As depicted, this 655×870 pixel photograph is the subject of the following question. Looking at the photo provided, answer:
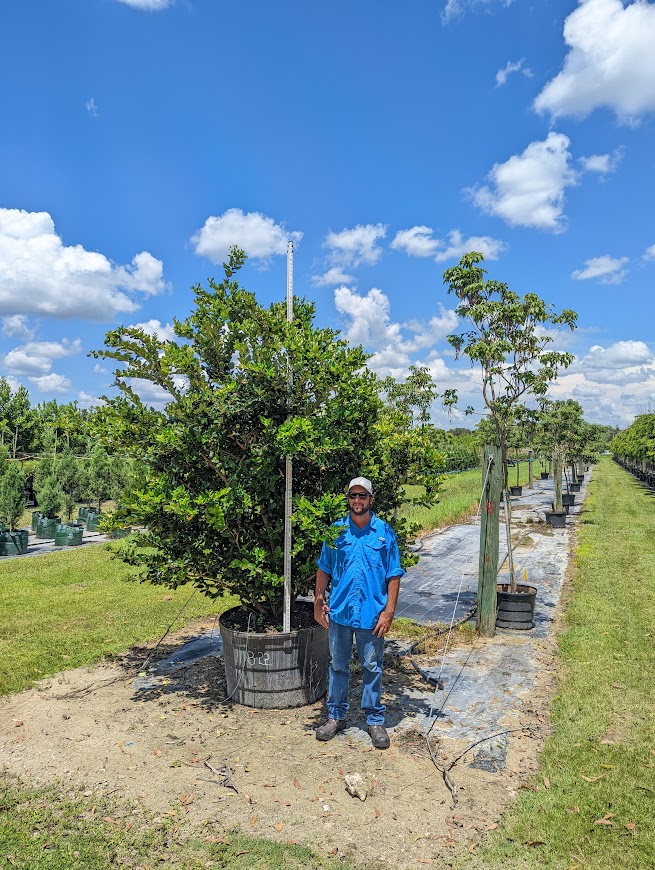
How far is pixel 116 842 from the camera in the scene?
3131 mm

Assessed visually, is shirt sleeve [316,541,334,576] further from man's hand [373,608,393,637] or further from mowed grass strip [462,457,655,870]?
mowed grass strip [462,457,655,870]

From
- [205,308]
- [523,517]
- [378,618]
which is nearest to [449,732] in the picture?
[378,618]

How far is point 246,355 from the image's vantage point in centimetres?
491

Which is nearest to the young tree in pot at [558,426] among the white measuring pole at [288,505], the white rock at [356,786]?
the white measuring pole at [288,505]

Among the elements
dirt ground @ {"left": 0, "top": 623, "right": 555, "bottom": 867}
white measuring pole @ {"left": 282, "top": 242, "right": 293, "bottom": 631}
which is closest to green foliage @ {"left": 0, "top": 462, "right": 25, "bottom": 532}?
dirt ground @ {"left": 0, "top": 623, "right": 555, "bottom": 867}

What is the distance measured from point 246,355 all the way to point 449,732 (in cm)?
348

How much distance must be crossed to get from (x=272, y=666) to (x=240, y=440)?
6.34ft

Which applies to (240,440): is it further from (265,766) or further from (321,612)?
(265,766)

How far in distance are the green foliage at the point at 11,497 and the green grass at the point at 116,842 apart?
12575mm

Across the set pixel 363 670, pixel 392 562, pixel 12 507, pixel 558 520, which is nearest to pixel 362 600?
pixel 392 562

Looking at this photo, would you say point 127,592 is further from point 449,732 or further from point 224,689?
point 449,732

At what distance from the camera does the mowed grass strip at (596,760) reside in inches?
121

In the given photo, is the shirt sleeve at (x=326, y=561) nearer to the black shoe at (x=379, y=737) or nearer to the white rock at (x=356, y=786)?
the black shoe at (x=379, y=737)

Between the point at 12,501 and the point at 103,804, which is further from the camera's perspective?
the point at 12,501
